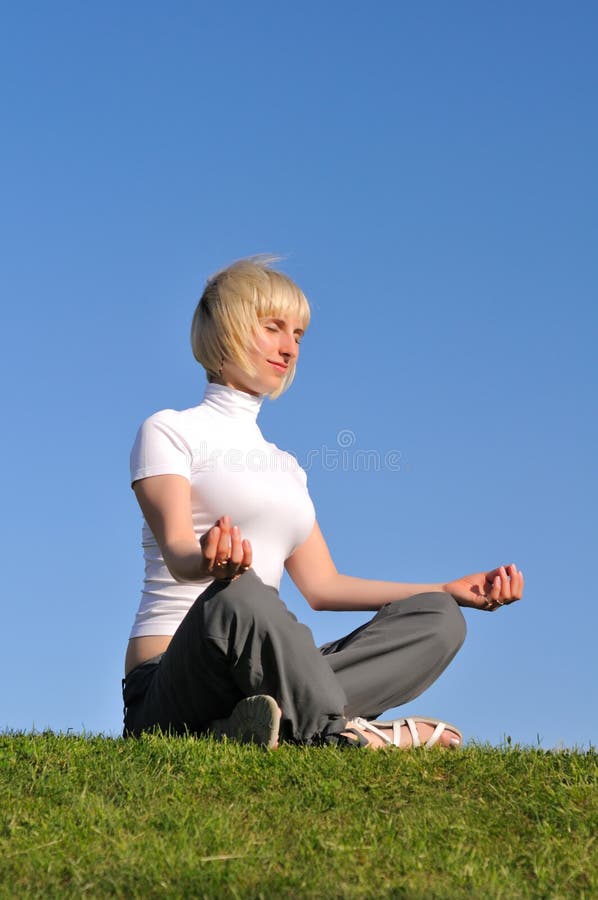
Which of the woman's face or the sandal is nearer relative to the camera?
the sandal

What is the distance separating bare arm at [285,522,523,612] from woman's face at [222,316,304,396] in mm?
1050

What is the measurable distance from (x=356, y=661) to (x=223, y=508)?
3.83 feet

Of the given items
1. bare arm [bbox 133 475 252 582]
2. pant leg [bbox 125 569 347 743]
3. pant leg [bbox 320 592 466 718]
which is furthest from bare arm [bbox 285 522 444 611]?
bare arm [bbox 133 475 252 582]

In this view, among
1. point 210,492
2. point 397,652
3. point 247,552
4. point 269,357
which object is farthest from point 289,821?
point 269,357

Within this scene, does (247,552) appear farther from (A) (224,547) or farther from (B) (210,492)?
(B) (210,492)

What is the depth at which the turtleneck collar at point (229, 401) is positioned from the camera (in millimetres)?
7043

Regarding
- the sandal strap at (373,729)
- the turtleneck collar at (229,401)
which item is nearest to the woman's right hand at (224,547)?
the sandal strap at (373,729)

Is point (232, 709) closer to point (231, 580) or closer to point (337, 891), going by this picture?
point (231, 580)

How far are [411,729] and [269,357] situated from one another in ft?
7.72

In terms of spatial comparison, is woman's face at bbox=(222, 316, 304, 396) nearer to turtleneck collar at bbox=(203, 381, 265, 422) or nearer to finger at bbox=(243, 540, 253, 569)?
turtleneck collar at bbox=(203, 381, 265, 422)

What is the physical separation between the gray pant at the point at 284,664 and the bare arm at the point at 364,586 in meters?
0.24

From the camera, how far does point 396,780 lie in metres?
5.52

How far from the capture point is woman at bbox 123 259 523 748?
5785 mm

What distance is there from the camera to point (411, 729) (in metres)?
6.50
